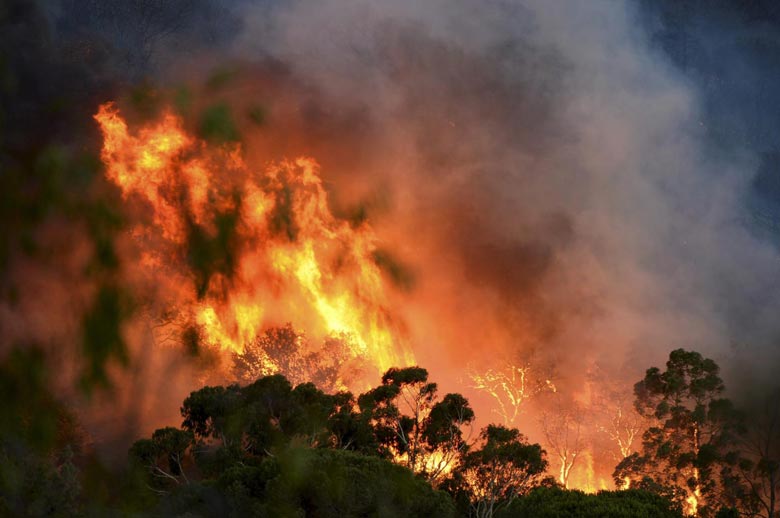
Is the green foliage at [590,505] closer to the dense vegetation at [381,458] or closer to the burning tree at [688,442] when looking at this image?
the dense vegetation at [381,458]

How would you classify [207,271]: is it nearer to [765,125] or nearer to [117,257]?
[117,257]

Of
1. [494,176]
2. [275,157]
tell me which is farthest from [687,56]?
[275,157]

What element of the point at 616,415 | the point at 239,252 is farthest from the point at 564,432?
the point at 239,252

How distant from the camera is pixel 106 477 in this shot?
49500 mm

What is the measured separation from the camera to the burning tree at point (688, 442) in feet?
165

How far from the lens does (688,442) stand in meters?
53.0

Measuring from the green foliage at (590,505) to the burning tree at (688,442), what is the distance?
11131 mm

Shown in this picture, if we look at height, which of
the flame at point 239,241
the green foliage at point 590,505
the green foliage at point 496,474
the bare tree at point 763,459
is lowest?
the green foliage at point 590,505

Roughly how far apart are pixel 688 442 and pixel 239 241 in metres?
32.1

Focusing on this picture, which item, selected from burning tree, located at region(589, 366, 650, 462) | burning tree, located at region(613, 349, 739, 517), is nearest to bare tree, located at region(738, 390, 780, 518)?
burning tree, located at region(613, 349, 739, 517)

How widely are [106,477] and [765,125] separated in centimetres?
9499

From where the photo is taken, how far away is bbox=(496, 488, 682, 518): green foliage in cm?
3675

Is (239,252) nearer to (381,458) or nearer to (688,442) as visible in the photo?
(381,458)

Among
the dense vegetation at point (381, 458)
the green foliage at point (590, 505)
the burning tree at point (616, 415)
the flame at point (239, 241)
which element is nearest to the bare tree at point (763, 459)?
the dense vegetation at point (381, 458)
